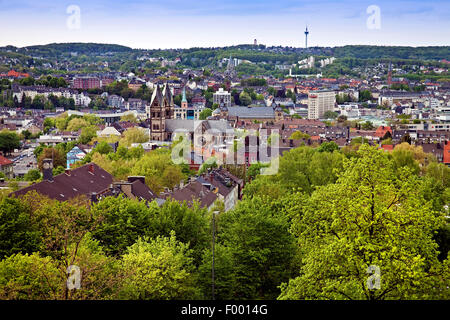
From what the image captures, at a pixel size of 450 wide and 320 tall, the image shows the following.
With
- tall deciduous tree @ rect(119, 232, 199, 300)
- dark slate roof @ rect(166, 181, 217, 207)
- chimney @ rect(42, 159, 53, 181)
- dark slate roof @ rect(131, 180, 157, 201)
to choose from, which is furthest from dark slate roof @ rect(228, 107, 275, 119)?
tall deciduous tree @ rect(119, 232, 199, 300)

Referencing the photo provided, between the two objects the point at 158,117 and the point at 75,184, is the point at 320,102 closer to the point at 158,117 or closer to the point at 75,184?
the point at 158,117

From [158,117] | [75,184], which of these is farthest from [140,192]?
[158,117]

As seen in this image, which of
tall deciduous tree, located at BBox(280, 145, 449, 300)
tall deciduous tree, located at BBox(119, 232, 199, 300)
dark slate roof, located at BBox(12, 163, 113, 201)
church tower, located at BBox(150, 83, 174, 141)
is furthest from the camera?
church tower, located at BBox(150, 83, 174, 141)

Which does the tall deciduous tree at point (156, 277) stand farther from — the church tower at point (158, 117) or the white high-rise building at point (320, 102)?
A: the white high-rise building at point (320, 102)

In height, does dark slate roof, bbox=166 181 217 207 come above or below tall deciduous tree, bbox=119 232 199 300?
below

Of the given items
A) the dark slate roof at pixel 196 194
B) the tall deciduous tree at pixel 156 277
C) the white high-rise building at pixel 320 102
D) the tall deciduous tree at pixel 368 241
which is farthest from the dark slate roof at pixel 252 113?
the tall deciduous tree at pixel 368 241

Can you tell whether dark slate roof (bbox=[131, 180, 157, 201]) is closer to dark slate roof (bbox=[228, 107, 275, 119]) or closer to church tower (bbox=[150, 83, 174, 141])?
church tower (bbox=[150, 83, 174, 141])
